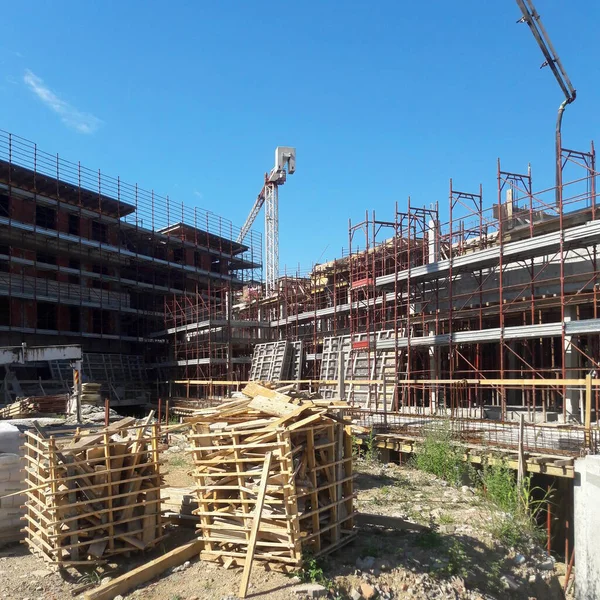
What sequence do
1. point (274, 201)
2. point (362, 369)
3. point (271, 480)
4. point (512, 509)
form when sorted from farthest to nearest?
point (274, 201)
point (362, 369)
point (512, 509)
point (271, 480)

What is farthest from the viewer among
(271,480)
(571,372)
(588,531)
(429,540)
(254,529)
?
(571,372)

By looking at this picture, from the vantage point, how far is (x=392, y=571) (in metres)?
6.64

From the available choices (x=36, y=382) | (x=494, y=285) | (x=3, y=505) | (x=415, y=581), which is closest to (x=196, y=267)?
(x=36, y=382)

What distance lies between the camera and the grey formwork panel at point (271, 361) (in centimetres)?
2579

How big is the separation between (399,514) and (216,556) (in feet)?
10.9

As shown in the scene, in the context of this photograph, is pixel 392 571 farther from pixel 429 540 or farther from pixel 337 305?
pixel 337 305

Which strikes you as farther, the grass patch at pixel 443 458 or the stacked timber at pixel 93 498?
the grass patch at pixel 443 458

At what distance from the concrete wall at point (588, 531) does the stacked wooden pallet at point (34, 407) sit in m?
18.0

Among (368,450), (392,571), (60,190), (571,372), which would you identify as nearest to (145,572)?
(392,571)

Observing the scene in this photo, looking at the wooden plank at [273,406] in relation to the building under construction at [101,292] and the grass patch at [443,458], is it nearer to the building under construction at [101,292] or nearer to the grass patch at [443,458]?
the grass patch at [443,458]

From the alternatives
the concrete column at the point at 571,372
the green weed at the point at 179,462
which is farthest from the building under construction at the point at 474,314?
the green weed at the point at 179,462

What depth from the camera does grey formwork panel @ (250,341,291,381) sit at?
2579 centimetres

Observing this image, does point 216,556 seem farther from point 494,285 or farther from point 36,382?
point 36,382

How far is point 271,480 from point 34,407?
57.0ft
